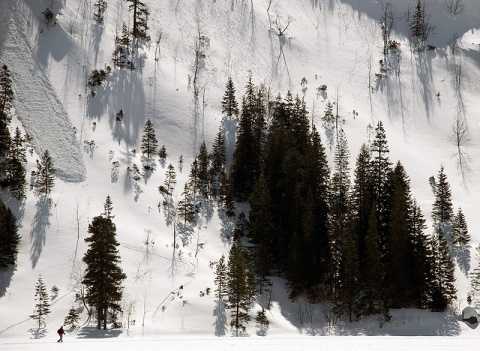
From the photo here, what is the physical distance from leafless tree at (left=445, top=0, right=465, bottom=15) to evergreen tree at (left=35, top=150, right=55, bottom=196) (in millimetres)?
98267

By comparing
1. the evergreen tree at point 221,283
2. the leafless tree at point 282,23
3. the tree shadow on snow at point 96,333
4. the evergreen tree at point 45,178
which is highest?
the leafless tree at point 282,23

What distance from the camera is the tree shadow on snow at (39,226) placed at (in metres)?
41.7

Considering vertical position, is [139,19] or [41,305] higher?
[139,19]

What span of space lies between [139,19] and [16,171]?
41936mm

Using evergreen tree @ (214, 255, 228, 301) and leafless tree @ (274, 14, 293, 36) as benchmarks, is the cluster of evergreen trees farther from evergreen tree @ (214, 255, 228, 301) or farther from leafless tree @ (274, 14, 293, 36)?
leafless tree @ (274, 14, 293, 36)

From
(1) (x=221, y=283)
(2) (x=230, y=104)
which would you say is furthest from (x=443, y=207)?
(2) (x=230, y=104)

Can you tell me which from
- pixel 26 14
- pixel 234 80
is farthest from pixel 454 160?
pixel 26 14

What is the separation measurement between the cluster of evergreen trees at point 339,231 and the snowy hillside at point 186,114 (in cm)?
225

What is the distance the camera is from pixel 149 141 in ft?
196

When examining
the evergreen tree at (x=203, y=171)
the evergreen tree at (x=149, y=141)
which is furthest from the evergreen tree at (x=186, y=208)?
the evergreen tree at (x=149, y=141)

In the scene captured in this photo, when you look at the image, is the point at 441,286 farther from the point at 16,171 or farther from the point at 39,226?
the point at 16,171

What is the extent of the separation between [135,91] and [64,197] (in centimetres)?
2452

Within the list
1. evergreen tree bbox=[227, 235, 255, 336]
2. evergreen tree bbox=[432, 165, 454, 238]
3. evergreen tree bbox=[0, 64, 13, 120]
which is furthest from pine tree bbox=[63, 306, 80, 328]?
evergreen tree bbox=[432, 165, 454, 238]

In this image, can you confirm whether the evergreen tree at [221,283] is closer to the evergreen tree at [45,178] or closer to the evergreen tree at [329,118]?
→ the evergreen tree at [45,178]
